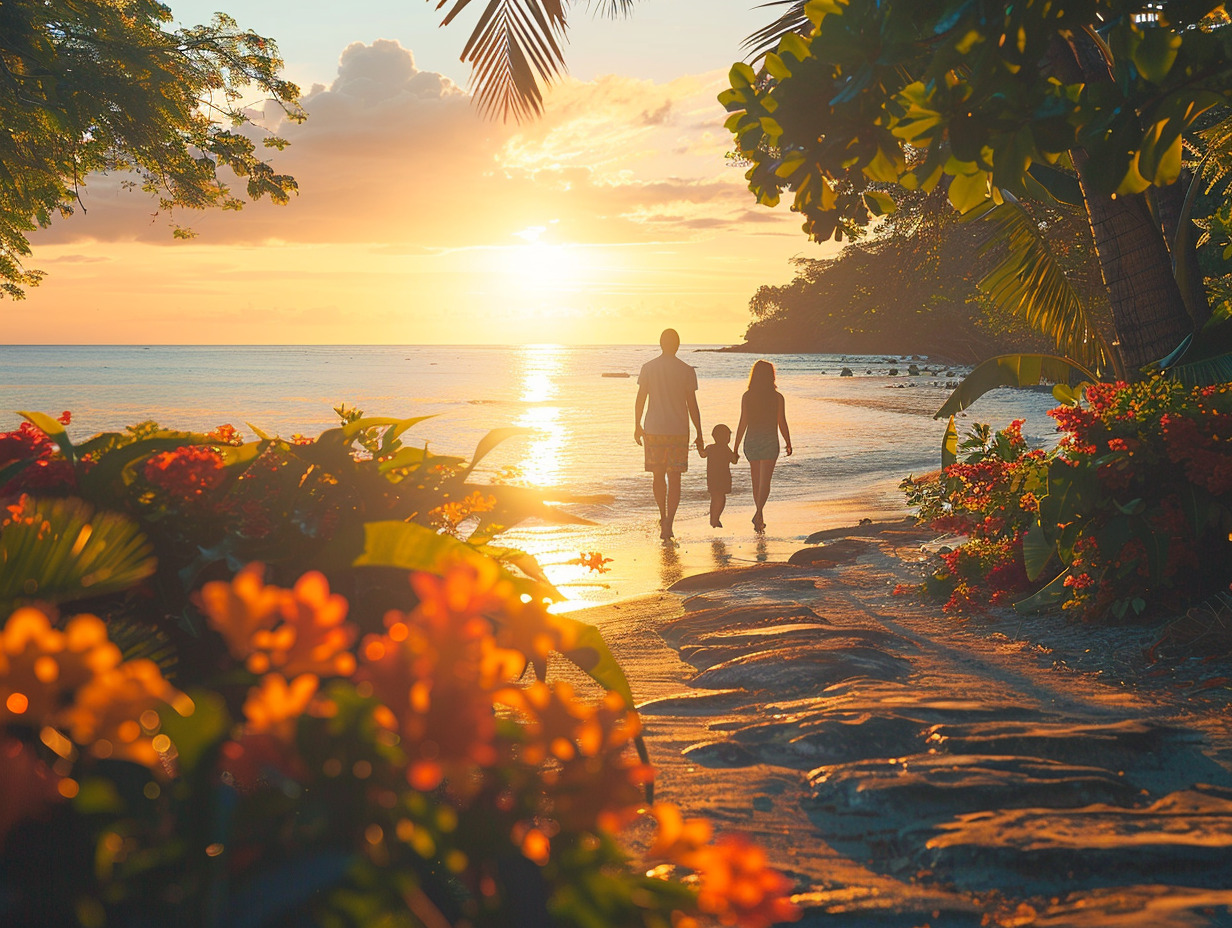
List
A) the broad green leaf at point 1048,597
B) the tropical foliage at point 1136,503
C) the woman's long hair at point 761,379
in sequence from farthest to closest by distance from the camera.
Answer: the woman's long hair at point 761,379 → the broad green leaf at point 1048,597 → the tropical foliage at point 1136,503

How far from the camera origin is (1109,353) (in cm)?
840

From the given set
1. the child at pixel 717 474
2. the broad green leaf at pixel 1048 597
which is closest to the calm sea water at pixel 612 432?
the child at pixel 717 474

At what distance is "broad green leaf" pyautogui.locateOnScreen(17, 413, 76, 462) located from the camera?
281 cm

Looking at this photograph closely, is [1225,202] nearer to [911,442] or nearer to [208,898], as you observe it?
[208,898]

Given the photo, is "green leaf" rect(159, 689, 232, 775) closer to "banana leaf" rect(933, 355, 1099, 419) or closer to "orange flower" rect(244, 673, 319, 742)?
"orange flower" rect(244, 673, 319, 742)

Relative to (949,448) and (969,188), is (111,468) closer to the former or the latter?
(969,188)

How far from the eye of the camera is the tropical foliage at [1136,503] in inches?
173

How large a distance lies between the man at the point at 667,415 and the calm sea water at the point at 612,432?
0.69m

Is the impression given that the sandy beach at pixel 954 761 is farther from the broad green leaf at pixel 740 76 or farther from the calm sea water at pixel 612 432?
the broad green leaf at pixel 740 76

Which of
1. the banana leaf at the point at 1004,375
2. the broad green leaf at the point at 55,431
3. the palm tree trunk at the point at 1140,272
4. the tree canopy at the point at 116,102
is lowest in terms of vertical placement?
the broad green leaf at the point at 55,431

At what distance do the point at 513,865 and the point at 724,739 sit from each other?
2.49 m

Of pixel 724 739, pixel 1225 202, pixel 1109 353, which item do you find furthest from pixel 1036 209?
pixel 724 739

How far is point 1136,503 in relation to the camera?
176 inches

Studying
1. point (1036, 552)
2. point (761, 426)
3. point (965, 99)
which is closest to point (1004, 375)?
point (1036, 552)
